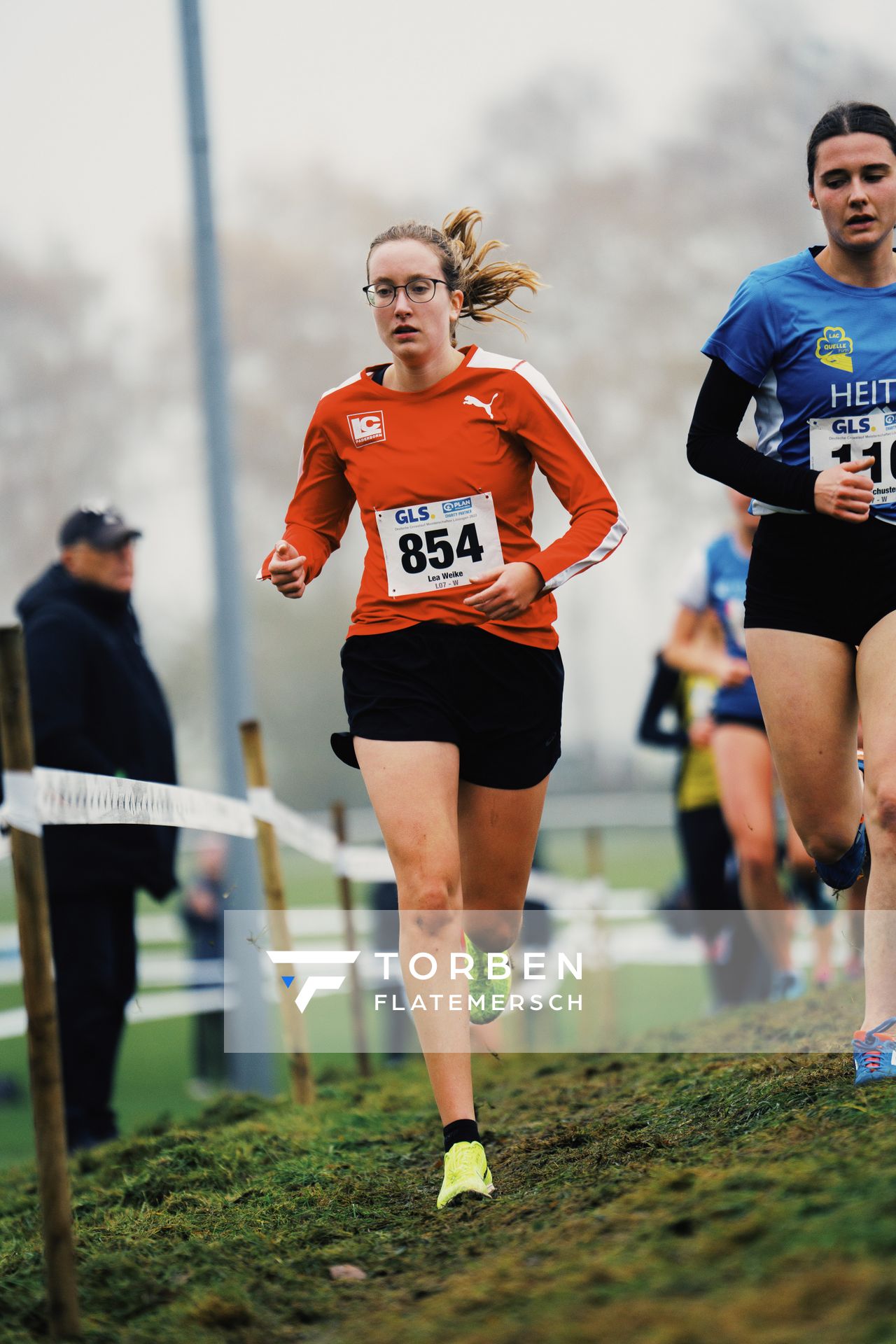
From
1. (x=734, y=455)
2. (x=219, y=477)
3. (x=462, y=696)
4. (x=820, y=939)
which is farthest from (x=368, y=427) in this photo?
(x=219, y=477)

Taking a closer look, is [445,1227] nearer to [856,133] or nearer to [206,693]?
[856,133]

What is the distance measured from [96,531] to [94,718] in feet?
2.56

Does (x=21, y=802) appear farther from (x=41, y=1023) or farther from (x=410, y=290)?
(x=410, y=290)

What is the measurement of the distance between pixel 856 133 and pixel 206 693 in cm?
3652

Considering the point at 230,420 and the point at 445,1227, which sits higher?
the point at 230,420

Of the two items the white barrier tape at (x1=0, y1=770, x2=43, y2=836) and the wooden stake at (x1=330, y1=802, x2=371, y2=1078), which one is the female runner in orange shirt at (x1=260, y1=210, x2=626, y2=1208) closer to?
the white barrier tape at (x1=0, y1=770, x2=43, y2=836)

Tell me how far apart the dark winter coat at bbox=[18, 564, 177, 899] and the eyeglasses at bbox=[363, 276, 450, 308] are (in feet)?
9.65

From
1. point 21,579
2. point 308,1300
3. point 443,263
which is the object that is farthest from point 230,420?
point 21,579

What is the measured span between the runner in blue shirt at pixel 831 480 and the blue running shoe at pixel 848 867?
207 mm

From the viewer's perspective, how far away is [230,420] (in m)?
10.8

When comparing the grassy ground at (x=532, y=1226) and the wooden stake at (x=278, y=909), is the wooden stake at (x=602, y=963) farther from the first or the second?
the grassy ground at (x=532, y=1226)

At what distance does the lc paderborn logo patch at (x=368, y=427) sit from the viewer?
184 inches

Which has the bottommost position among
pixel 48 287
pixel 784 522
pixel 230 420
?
pixel 784 522

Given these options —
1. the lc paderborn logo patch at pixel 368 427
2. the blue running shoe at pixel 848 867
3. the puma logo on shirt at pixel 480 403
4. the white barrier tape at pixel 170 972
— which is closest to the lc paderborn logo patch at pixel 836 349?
the puma logo on shirt at pixel 480 403
